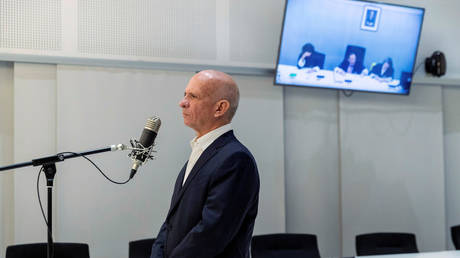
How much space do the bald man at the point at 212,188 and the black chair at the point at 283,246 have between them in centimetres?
149

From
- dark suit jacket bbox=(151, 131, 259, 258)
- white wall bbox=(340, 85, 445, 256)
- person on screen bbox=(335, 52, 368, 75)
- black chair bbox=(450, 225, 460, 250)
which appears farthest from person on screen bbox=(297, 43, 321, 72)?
dark suit jacket bbox=(151, 131, 259, 258)

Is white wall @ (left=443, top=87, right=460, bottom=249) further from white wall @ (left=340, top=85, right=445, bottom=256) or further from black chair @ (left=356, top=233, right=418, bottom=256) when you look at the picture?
black chair @ (left=356, top=233, right=418, bottom=256)

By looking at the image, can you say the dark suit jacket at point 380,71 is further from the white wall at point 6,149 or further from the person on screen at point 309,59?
the white wall at point 6,149

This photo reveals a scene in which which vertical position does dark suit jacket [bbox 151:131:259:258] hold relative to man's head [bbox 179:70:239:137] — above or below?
below

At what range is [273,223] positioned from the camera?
15.5 feet

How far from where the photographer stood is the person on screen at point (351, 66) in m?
4.86

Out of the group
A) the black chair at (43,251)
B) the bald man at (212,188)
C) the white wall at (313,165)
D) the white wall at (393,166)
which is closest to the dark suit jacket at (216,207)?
the bald man at (212,188)

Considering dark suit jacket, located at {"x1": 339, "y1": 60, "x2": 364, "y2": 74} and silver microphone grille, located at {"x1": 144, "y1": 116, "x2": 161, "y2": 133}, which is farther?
dark suit jacket, located at {"x1": 339, "y1": 60, "x2": 364, "y2": 74}

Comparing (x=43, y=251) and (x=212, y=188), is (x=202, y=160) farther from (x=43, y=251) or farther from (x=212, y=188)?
(x=43, y=251)

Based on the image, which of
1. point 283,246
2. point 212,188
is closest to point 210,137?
point 212,188

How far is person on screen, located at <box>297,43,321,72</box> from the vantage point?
467cm

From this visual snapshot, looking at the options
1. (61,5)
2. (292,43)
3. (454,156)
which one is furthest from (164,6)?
(454,156)

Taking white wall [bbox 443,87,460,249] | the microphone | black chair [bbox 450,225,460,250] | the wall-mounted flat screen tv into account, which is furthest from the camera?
white wall [bbox 443,87,460,249]

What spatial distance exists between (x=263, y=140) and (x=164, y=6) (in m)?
1.51
